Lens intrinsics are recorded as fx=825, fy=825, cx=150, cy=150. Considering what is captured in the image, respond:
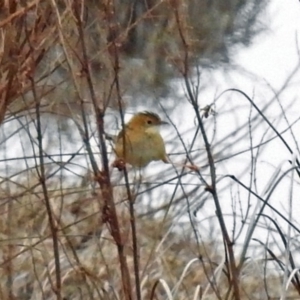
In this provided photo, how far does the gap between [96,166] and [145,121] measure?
44.4 inches

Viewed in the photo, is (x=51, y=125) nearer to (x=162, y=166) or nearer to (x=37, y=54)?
(x=162, y=166)

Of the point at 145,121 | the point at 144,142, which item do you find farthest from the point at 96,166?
the point at 145,121

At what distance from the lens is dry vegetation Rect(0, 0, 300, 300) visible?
61.6 inches

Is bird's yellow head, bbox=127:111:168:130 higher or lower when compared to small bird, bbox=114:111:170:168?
higher

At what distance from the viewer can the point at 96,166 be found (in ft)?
4.97

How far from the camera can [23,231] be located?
112 inches

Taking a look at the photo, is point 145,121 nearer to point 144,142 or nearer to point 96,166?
point 144,142

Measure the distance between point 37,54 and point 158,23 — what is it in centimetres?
155

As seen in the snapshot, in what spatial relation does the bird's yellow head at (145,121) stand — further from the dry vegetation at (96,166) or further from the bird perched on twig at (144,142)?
the dry vegetation at (96,166)

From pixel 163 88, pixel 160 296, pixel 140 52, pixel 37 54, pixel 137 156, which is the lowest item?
pixel 160 296

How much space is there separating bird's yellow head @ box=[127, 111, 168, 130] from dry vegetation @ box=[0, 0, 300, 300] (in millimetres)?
100

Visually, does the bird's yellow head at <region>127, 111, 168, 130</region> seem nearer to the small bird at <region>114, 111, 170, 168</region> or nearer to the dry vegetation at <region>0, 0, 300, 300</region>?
the small bird at <region>114, 111, 170, 168</region>

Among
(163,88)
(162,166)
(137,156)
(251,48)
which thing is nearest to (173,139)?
(162,166)

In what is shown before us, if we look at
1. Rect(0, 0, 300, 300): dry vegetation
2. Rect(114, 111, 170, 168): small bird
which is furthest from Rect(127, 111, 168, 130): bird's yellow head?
Rect(0, 0, 300, 300): dry vegetation
